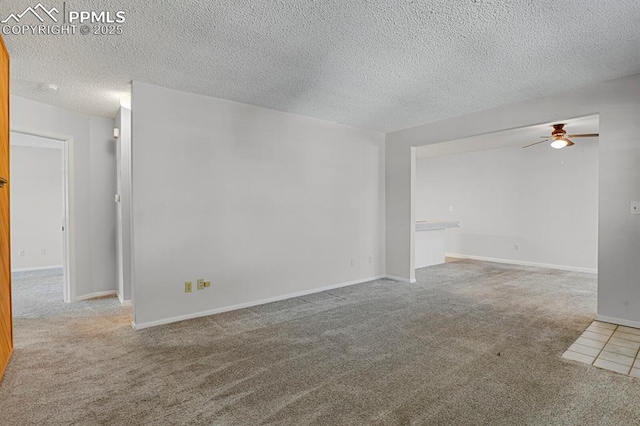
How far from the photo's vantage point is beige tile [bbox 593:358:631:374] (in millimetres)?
→ 2451

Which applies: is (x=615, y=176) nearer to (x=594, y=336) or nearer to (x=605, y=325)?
(x=605, y=325)

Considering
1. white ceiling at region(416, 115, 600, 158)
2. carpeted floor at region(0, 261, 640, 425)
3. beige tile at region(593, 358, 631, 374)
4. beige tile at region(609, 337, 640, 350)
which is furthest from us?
white ceiling at region(416, 115, 600, 158)

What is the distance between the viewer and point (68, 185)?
4484mm

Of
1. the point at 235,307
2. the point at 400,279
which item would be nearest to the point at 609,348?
the point at 400,279

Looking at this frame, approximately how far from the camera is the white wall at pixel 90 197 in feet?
14.7

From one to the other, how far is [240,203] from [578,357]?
3601 millimetres

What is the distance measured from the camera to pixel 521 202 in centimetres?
726

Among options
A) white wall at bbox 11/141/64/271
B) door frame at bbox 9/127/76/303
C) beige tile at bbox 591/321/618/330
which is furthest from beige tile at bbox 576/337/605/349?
white wall at bbox 11/141/64/271

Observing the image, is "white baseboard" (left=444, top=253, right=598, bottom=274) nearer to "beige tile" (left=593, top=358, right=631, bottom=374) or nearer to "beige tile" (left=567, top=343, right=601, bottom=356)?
"beige tile" (left=567, top=343, right=601, bottom=356)

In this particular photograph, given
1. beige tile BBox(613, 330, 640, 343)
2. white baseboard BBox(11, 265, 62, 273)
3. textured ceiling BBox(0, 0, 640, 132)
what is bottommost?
beige tile BBox(613, 330, 640, 343)

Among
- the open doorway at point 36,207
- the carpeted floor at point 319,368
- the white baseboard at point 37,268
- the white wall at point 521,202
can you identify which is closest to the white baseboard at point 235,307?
the carpeted floor at point 319,368

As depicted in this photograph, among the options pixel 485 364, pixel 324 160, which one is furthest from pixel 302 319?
pixel 324 160

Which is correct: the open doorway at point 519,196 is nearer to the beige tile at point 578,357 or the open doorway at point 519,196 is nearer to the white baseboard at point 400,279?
the white baseboard at point 400,279

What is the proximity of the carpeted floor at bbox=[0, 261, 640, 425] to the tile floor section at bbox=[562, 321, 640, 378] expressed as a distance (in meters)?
0.11
